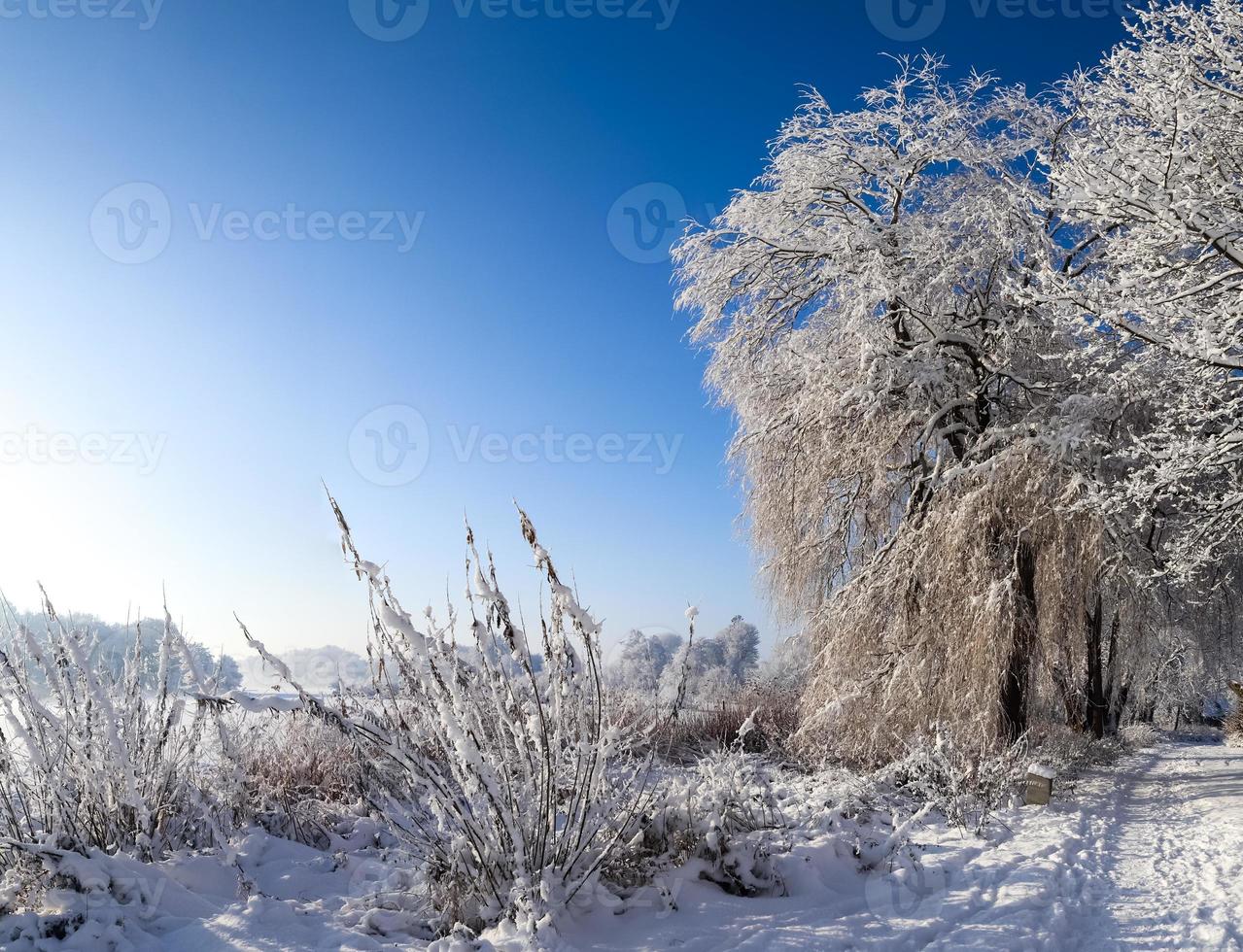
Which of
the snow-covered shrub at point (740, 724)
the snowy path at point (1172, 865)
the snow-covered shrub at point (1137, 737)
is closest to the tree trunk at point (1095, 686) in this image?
the snowy path at point (1172, 865)

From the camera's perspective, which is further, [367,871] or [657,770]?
[657,770]

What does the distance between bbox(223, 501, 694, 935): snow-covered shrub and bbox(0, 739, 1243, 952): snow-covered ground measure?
26 cm

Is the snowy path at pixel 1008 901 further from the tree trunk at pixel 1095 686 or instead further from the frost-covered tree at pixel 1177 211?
the tree trunk at pixel 1095 686

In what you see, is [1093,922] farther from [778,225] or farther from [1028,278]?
[778,225]

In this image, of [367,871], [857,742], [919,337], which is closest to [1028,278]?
[919,337]

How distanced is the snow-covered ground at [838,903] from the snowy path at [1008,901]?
11mm

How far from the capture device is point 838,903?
3.65 metres

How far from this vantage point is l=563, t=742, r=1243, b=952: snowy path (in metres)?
3.22

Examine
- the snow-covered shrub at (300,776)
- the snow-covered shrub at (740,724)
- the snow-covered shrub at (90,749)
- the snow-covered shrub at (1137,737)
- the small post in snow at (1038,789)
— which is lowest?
the snow-covered shrub at (1137,737)

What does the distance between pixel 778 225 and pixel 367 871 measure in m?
7.69

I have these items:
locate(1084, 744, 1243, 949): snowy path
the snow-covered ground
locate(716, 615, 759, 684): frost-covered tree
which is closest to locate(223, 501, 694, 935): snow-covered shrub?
the snow-covered ground

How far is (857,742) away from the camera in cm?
768

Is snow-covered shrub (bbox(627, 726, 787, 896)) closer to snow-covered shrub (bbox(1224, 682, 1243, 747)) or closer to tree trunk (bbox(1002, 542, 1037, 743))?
tree trunk (bbox(1002, 542, 1037, 743))

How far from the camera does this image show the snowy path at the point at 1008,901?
10.6 ft
